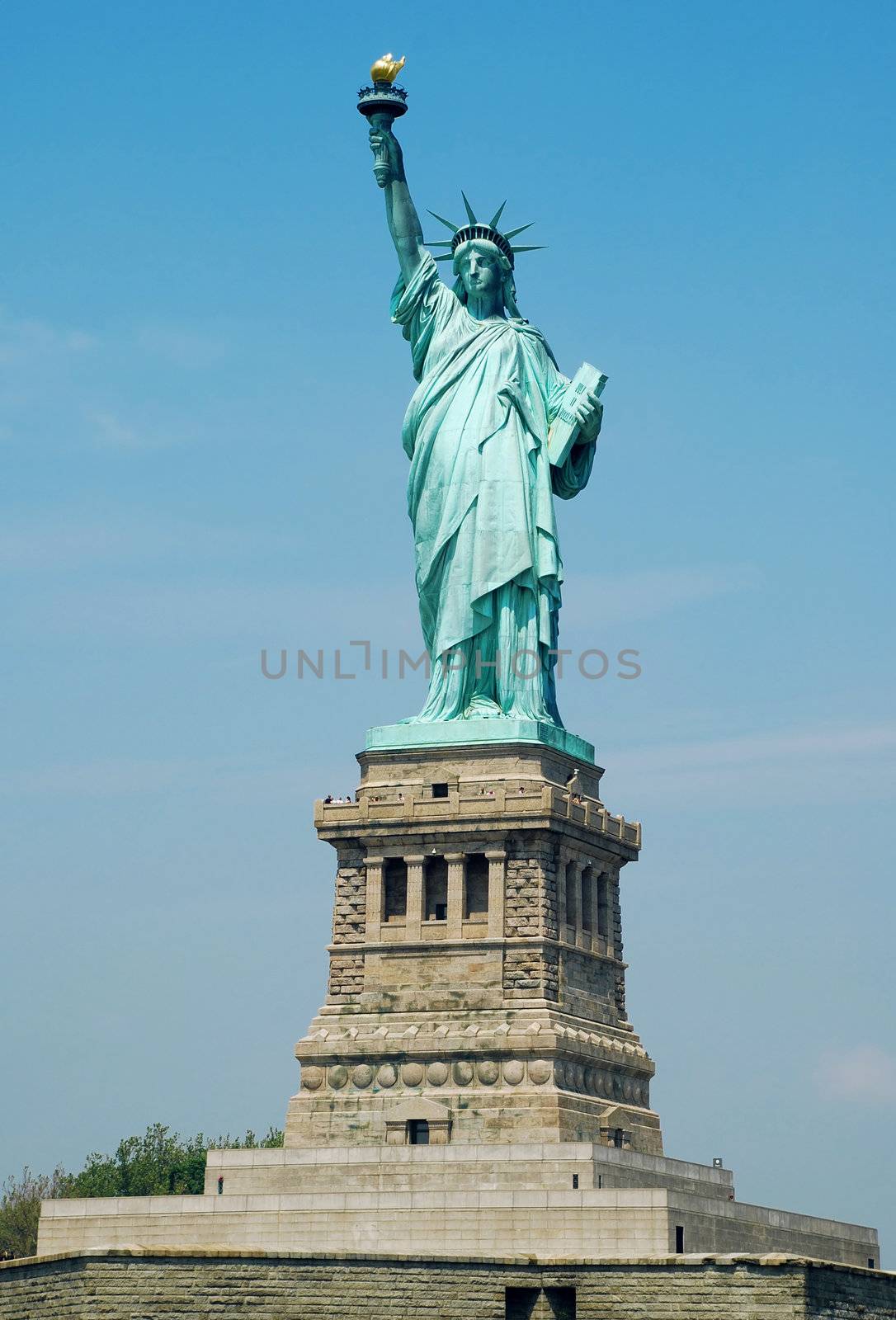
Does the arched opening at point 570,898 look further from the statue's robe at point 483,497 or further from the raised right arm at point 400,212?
the raised right arm at point 400,212

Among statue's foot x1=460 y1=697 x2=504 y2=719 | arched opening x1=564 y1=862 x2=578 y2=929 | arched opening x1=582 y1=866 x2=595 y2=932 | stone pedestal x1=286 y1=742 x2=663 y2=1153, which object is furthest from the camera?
arched opening x1=582 y1=866 x2=595 y2=932

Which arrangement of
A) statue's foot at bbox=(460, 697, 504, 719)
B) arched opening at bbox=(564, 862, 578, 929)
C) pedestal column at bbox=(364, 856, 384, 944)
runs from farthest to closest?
statue's foot at bbox=(460, 697, 504, 719) < arched opening at bbox=(564, 862, 578, 929) < pedestal column at bbox=(364, 856, 384, 944)

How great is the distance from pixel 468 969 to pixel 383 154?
575 inches

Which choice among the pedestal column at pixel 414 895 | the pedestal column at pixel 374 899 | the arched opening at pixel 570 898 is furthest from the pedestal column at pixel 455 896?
the arched opening at pixel 570 898

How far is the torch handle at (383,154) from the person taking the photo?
49656 millimetres

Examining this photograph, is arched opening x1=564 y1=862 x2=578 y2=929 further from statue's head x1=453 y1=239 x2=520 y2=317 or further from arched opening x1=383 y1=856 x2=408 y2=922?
statue's head x1=453 y1=239 x2=520 y2=317

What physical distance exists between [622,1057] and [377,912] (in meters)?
4.88

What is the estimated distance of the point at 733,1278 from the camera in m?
40.0

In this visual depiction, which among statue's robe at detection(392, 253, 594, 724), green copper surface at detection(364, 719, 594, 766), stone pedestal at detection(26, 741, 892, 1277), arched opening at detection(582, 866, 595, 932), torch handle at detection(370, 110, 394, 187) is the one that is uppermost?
torch handle at detection(370, 110, 394, 187)

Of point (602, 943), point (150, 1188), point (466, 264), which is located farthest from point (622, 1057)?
point (150, 1188)

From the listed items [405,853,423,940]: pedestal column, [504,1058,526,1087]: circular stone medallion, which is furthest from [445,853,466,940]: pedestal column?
[504,1058,526,1087]: circular stone medallion

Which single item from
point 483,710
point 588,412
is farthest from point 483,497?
point 483,710

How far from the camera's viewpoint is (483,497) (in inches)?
1918

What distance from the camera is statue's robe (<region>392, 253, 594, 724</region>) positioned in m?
48.2
